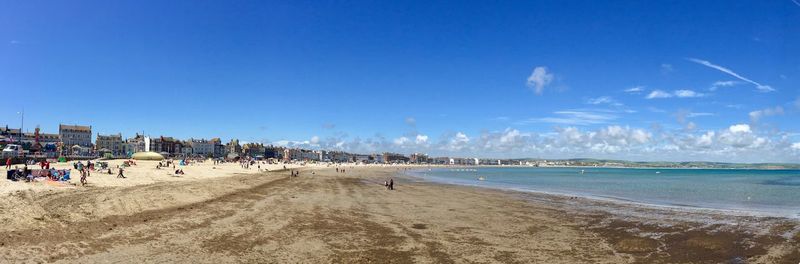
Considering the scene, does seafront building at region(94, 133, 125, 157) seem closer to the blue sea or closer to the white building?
the white building

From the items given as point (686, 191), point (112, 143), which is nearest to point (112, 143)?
point (112, 143)

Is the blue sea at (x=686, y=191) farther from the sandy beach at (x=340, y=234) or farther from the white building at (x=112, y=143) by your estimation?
the white building at (x=112, y=143)

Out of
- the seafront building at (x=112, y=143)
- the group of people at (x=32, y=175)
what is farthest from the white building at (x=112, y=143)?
the group of people at (x=32, y=175)

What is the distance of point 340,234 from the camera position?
50.8ft

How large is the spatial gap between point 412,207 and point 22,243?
57.4ft

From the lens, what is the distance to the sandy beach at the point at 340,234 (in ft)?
39.4

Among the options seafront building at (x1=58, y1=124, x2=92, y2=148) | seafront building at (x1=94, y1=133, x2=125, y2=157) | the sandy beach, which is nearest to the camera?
the sandy beach

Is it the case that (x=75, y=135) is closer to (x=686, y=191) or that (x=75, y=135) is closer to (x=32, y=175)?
(x=32, y=175)

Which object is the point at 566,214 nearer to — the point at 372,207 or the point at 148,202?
the point at 372,207

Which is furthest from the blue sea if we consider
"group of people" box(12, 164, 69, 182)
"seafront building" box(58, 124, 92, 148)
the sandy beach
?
"seafront building" box(58, 124, 92, 148)

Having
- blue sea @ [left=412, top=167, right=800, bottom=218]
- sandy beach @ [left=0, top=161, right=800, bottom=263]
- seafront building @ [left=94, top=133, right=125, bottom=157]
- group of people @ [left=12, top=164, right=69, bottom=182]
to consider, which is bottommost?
blue sea @ [left=412, top=167, right=800, bottom=218]

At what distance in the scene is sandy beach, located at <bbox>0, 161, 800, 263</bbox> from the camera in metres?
12.0

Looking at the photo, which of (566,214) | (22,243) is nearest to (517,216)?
(566,214)

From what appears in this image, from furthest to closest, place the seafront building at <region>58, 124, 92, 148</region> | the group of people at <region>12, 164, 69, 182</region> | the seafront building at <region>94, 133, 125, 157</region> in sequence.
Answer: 1. the seafront building at <region>94, 133, 125, 157</region>
2. the seafront building at <region>58, 124, 92, 148</region>
3. the group of people at <region>12, 164, 69, 182</region>
